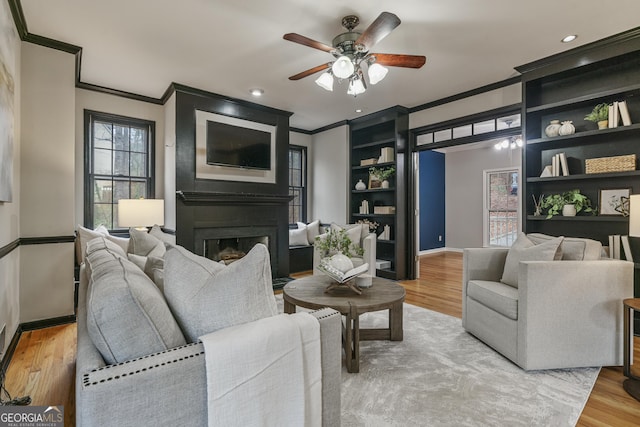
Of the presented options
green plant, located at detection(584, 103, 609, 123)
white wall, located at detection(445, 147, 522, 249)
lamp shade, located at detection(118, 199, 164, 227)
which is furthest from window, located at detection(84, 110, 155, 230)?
white wall, located at detection(445, 147, 522, 249)

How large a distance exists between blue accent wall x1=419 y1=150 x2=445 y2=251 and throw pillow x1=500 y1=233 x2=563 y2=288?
496cm

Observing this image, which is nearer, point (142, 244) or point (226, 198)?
point (142, 244)

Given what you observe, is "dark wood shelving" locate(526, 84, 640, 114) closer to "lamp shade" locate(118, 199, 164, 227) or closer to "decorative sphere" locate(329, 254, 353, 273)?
"decorative sphere" locate(329, 254, 353, 273)

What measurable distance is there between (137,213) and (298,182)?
3211mm

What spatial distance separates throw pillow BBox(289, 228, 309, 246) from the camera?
18.5 feet

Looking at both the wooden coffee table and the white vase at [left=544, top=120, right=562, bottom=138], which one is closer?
the wooden coffee table

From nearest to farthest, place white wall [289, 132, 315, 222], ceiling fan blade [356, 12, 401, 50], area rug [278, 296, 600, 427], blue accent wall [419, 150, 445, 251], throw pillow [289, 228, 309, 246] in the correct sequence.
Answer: area rug [278, 296, 600, 427] < ceiling fan blade [356, 12, 401, 50] < throw pillow [289, 228, 309, 246] < white wall [289, 132, 315, 222] < blue accent wall [419, 150, 445, 251]

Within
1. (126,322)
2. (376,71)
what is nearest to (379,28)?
(376,71)

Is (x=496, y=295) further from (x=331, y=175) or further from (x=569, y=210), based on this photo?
(x=331, y=175)

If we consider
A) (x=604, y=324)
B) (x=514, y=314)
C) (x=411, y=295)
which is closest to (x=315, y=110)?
(x=411, y=295)

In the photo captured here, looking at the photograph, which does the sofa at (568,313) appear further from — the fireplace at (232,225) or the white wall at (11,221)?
the white wall at (11,221)

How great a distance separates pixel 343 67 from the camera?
2461 millimetres

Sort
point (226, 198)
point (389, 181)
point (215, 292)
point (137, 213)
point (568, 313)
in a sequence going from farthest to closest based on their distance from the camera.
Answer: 1. point (389, 181)
2. point (226, 198)
3. point (137, 213)
4. point (568, 313)
5. point (215, 292)

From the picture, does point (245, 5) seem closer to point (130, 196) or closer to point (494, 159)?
point (130, 196)
